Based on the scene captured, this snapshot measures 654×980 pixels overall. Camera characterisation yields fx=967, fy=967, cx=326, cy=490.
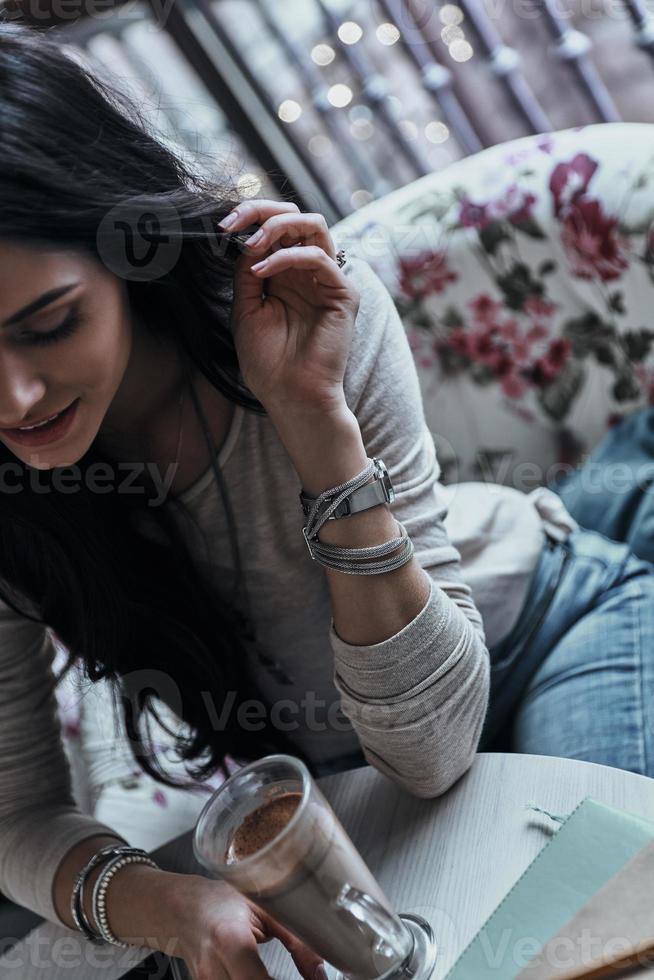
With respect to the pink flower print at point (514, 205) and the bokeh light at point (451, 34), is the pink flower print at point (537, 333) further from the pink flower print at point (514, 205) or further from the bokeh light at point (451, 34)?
the bokeh light at point (451, 34)

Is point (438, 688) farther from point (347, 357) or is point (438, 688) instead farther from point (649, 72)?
point (649, 72)

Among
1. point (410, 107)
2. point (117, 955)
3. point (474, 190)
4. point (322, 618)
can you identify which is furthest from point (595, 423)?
point (410, 107)

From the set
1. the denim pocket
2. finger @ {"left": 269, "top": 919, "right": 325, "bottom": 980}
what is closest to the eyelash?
finger @ {"left": 269, "top": 919, "right": 325, "bottom": 980}

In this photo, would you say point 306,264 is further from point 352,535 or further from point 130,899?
point 130,899

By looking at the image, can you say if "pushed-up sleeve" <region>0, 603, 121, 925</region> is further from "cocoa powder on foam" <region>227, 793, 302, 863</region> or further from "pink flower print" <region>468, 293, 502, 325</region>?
"pink flower print" <region>468, 293, 502, 325</region>

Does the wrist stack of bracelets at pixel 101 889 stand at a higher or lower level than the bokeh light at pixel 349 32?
lower

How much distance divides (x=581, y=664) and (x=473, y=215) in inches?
29.3

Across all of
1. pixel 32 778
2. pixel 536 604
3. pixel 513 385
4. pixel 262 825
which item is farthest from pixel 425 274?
pixel 262 825

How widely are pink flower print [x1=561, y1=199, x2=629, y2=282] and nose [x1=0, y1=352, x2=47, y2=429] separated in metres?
0.89

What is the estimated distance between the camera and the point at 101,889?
2.82 feet

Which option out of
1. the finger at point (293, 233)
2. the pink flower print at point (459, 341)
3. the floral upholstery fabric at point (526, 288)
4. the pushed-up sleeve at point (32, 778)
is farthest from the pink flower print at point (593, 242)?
the pushed-up sleeve at point (32, 778)

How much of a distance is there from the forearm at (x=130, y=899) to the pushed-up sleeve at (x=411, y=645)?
0.74 feet

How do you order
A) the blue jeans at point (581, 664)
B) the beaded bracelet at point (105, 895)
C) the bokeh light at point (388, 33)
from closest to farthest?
the beaded bracelet at point (105, 895)
the blue jeans at point (581, 664)
the bokeh light at point (388, 33)

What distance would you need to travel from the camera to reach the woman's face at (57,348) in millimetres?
799
